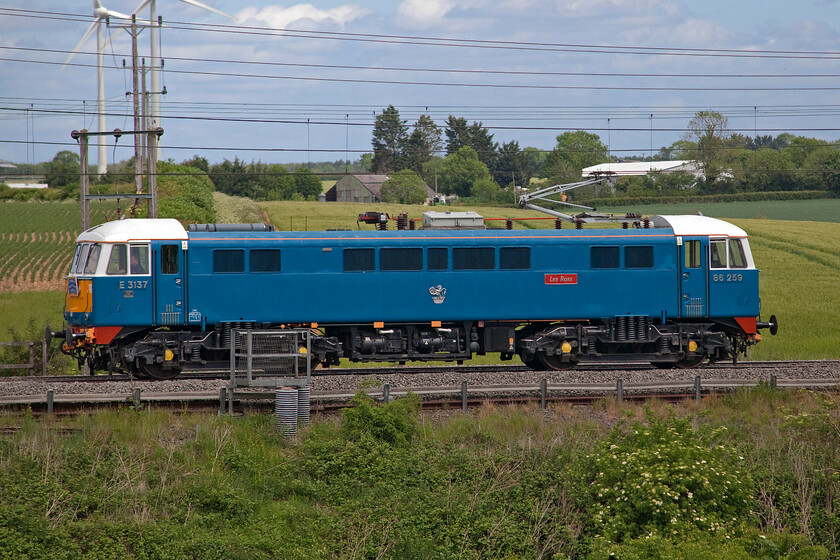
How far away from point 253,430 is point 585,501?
21.0ft

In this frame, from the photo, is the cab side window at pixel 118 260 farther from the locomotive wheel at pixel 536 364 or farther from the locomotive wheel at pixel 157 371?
the locomotive wheel at pixel 536 364

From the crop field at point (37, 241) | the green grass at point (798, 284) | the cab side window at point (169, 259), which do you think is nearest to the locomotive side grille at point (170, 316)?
the cab side window at point (169, 259)

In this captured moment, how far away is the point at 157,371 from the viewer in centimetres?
2180

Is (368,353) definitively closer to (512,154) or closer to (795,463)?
(795,463)

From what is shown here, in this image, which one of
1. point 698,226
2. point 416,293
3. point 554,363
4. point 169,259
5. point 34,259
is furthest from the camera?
point 34,259

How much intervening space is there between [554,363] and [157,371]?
33.7 ft

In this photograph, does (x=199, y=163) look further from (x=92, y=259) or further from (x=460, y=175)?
(x=92, y=259)

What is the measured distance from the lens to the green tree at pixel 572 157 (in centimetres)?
7000

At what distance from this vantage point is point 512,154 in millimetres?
97938

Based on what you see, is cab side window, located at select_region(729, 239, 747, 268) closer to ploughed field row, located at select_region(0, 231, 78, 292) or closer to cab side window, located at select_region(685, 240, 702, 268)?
cab side window, located at select_region(685, 240, 702, 268)

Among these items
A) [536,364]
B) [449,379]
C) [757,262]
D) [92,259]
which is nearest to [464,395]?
[449,379]

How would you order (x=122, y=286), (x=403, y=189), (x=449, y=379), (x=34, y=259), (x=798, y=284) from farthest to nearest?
(x=403, y=189) < (x=34, y=259) < (x=798, y=284) < (x=122, y=286) < (x=449, y=379)

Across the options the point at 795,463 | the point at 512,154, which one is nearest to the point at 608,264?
the point at 795,463

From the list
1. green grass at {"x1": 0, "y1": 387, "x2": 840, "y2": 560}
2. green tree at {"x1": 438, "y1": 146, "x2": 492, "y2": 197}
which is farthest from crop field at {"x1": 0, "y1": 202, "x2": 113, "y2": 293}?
green grass at {"x1": 0, "y1": 387, "x2": 840, "y2": 560}
